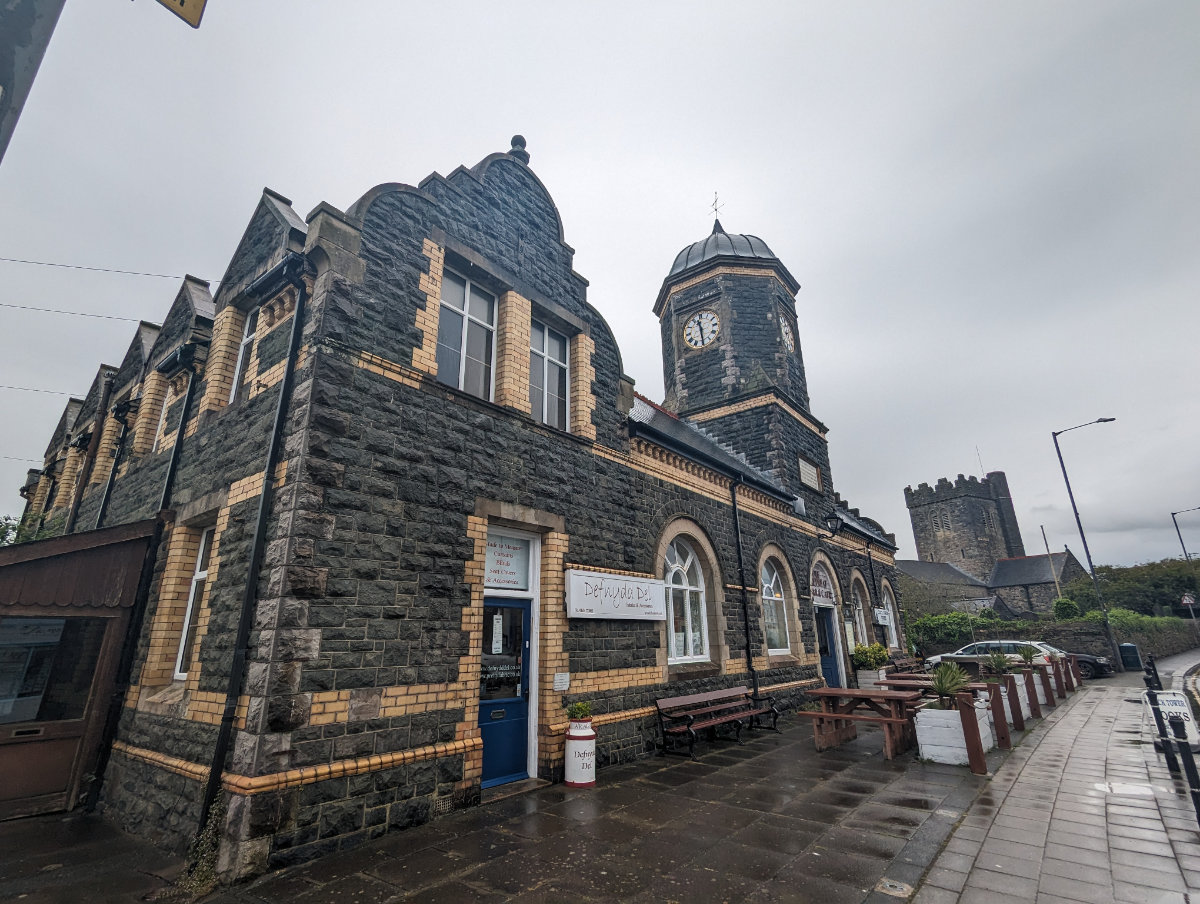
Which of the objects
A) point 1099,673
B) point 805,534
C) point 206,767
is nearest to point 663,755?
point 206,767

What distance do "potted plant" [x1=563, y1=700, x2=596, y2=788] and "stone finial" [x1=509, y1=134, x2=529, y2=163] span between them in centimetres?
859

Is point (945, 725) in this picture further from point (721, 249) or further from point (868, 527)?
point (868, 527)

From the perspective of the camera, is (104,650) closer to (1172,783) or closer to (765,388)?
(1172,783)

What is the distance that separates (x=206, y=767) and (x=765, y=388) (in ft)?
50.4

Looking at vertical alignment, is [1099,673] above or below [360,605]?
below

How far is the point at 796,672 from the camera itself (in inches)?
531

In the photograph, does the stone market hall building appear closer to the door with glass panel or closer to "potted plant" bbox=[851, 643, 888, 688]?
the door with glass panel

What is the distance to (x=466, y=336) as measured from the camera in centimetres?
759

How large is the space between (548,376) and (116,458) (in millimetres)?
8255

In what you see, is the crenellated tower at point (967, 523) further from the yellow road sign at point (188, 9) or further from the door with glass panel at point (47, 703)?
the yellow road sign at point (188, 9)

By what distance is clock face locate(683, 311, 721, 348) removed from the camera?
1886 cm

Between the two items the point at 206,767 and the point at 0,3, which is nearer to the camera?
the point at 0,3

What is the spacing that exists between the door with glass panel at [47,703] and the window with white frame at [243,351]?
327 cm

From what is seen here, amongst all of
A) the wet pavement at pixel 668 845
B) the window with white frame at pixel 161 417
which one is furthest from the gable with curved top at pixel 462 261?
the window with white frame at pixel 161 417
